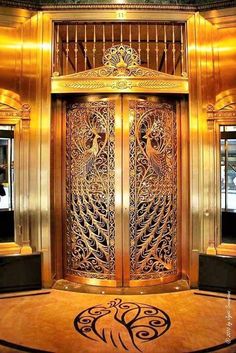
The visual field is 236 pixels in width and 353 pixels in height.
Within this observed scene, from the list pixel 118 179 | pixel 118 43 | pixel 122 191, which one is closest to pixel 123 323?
pixel 122 191

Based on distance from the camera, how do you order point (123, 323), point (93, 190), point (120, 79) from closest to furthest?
point (123, 323), point (120, 79), point (93, 190)

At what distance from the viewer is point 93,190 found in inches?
152

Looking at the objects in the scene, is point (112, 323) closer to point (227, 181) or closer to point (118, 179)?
point (118, 179)

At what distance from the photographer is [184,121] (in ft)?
13.0

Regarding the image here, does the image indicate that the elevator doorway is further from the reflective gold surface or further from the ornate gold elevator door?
the reflective gold surface

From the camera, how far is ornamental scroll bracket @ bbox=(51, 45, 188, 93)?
3.75 meters

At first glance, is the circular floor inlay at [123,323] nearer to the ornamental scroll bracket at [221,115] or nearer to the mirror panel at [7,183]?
the mirror panel at [7,183]

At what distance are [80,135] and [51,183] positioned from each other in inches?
25.6

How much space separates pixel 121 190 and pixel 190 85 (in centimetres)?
143

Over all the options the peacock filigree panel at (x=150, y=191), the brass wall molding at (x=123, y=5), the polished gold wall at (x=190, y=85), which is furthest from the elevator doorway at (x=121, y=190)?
the brass wall molding at (x=123, y=5)

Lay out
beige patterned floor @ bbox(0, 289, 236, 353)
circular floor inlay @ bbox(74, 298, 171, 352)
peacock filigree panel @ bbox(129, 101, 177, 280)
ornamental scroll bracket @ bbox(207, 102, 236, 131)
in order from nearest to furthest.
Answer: beige patterned floor @ bbox(0, 289, 236, 353)
circular floor inlay @ bbox(74, 298, 171, 352)
ornamental scroll bracket @ bbox(207, 102, 236, 131)
peacock filigree panel @ bbox(129, 101, 177, 280)

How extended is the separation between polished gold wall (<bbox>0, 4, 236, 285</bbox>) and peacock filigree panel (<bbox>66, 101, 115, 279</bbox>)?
0.33m

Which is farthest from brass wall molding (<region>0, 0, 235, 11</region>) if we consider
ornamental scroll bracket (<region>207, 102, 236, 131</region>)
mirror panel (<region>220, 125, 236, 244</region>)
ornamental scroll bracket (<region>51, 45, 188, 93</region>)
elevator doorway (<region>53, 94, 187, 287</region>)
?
mirror panel (<region>220, 125, 236, 244</region>)

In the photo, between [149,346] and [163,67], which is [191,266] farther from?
[163,67]
